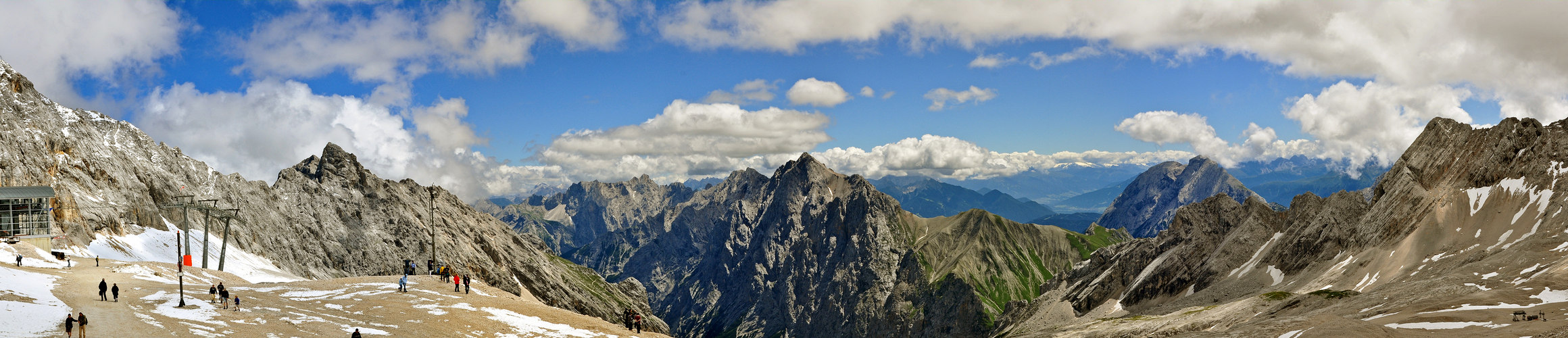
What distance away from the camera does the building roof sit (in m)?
90.9

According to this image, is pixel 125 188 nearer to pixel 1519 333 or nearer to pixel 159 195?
pixel 159 195

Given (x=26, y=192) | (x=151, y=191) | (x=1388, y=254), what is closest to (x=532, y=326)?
(x=26, y=192)

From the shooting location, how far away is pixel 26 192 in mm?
92312

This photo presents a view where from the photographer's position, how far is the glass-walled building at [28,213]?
8894 centimetres

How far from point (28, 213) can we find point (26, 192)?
11.9 feet

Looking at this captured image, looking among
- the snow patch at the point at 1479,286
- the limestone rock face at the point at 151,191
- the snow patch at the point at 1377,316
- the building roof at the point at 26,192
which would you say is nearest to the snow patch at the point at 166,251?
the limestone rock face at the point at 151,191

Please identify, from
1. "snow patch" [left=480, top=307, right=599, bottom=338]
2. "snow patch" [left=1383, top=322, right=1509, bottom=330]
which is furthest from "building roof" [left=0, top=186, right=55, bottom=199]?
"snow patch" [left=1383, top=322, right=1509, bottom=330]

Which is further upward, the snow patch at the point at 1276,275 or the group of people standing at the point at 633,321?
the group of people standing at the point at 633,321

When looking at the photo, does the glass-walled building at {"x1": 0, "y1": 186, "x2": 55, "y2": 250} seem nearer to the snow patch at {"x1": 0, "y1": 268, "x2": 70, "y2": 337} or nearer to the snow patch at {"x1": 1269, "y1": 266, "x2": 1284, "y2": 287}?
the snow patch at {"x1": 0, "y1": 268, "x2": 70, "y2": 337}

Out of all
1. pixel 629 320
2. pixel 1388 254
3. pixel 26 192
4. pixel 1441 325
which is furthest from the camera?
pixel 1388 254

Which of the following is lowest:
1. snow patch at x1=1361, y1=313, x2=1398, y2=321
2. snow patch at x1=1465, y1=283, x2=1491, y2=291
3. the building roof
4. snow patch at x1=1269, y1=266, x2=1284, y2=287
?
snow patch at x1=1269, y1=266, x2=1284, y2=287

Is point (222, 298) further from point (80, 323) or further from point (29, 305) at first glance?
point (80, 323)

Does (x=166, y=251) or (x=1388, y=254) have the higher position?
(x=166, y=251)

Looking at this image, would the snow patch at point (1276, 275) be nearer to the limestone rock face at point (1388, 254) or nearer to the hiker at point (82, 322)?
the limestone rock face at point (1388, 254)
